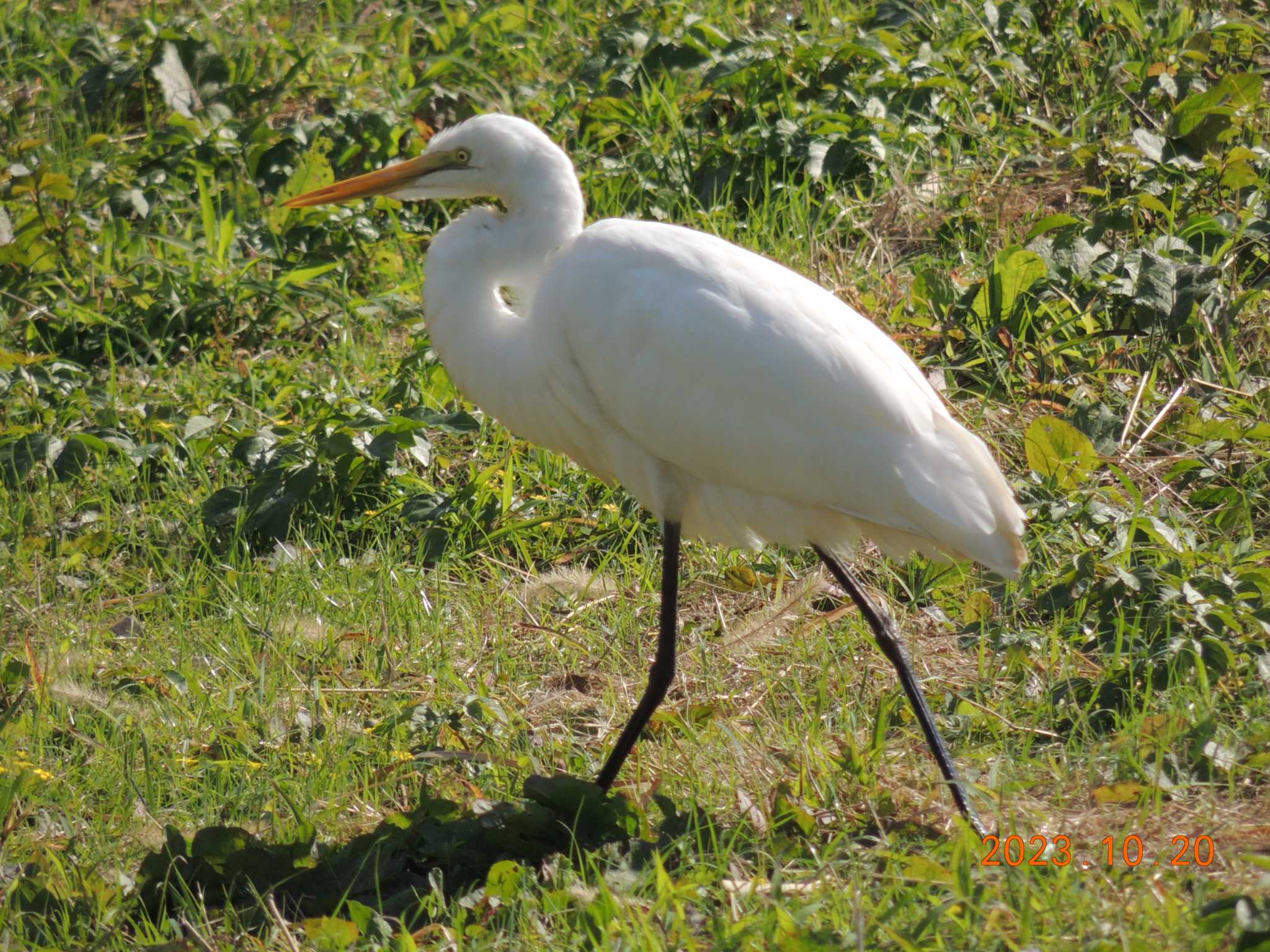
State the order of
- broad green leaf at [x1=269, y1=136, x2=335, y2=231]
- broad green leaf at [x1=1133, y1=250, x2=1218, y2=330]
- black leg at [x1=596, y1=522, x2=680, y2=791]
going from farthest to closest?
broad green leaf at [x1=269, y1=136, x2=335, y2=231], broad green leaf at [x1=1133, y1=250, x2=1218, y2=330], black leg at [x1=596, y1=522, x2=680, y2=791]

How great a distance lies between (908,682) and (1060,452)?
3.12 feet

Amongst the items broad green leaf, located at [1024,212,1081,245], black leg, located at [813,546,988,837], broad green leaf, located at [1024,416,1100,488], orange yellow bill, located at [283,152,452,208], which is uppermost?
orange yellow bill, located at [283,152,452,208]

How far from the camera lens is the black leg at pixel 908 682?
8.62ft

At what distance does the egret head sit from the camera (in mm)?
2955

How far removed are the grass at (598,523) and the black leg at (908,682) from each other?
3.0 inches

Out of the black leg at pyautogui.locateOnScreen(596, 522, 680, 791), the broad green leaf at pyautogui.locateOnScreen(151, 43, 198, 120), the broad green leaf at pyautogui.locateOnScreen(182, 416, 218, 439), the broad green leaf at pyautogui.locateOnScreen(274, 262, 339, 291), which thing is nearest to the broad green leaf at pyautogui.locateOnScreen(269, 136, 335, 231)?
the broad green leaf at pyautogui.locateOnScreen(274, 262, 339, 291)

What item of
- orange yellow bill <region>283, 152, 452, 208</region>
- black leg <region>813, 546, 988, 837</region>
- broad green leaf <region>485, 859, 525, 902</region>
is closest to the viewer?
broad green leaf <region>485, 859, 525, 902</region>

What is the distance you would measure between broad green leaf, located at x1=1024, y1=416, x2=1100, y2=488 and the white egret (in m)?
0.70

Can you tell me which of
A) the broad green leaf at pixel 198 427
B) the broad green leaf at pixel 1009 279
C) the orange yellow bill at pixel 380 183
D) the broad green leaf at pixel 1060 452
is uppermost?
the orange yellow bill at pixel 380 183

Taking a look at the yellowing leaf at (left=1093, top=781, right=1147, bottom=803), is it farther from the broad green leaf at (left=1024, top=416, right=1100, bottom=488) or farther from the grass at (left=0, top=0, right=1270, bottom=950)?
the broad green leaf at (left=1024, top=416, right=1100, bottom=488)

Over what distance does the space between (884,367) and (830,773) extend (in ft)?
2.68

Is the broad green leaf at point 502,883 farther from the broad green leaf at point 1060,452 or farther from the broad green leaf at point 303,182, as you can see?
the broad green leaf at point 303,182

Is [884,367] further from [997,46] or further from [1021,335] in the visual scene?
[997,46]
